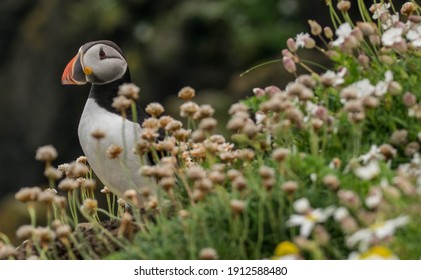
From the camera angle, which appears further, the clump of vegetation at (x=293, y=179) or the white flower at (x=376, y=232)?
the clump of vegetation at (x=293, y=179)

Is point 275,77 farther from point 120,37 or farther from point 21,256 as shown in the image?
point 21,256

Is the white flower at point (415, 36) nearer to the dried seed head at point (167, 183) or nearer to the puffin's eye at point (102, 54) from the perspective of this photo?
the dried seed head at point (167, 183)

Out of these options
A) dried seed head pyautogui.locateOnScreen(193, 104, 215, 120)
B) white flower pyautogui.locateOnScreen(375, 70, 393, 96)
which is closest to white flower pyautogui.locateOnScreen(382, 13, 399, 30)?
white flower pyautogui.locateOnScreen(375, 70, 393, 96)

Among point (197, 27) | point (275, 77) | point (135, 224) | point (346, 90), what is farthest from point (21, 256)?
point (197, 27)

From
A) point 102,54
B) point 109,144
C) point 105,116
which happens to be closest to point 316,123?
point 109,144

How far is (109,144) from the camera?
4695 mm

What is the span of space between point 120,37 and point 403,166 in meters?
13.3

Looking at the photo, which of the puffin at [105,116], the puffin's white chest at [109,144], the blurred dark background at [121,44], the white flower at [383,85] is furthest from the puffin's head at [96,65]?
the blurred dark background at [121,44]

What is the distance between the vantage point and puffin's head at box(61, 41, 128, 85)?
481cm

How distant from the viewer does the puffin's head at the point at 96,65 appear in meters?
4.81

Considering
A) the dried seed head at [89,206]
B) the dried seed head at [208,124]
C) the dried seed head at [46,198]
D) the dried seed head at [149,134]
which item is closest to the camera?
the dried seed head at [46,198]

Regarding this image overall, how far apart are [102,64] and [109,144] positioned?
41 cm

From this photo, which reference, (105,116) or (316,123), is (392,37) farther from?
(105,116)

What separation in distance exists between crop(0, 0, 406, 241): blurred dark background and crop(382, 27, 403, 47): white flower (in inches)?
409
